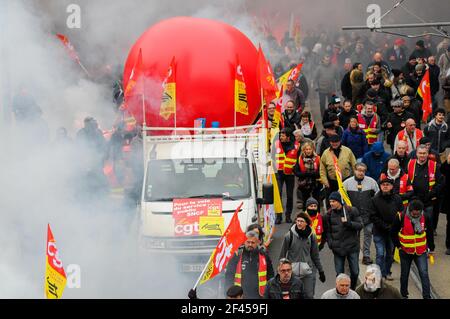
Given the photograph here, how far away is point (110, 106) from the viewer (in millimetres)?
22344

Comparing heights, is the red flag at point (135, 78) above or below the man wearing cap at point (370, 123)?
above

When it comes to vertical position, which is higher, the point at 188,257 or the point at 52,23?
the point at 52,23

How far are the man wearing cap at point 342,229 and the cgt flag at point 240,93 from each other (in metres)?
2.97

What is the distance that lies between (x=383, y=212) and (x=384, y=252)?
0.64 meters

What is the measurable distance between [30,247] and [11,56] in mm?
3515

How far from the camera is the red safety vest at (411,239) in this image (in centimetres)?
1379

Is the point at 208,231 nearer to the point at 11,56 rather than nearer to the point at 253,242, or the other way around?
the point at 253,242

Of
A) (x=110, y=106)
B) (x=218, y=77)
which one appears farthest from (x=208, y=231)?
(x=110, y=106)

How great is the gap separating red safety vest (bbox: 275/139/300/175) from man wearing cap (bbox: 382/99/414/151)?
2.23 metres

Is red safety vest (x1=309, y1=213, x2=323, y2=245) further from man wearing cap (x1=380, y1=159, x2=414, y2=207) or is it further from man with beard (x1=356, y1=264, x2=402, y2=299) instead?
man with beard (x1=356, y1=264, x2=402, y2=299)

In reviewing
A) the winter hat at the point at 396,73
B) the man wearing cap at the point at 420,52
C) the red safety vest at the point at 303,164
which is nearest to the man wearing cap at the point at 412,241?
the red safety vest at the point at 303,164

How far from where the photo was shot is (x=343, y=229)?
541 inches

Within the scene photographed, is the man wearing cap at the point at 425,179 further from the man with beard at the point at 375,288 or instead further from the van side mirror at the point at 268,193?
the man with beard at the point at 375,288

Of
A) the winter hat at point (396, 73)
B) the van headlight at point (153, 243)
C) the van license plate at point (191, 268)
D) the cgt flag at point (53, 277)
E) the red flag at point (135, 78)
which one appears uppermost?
the red flag at point (135, 78)
